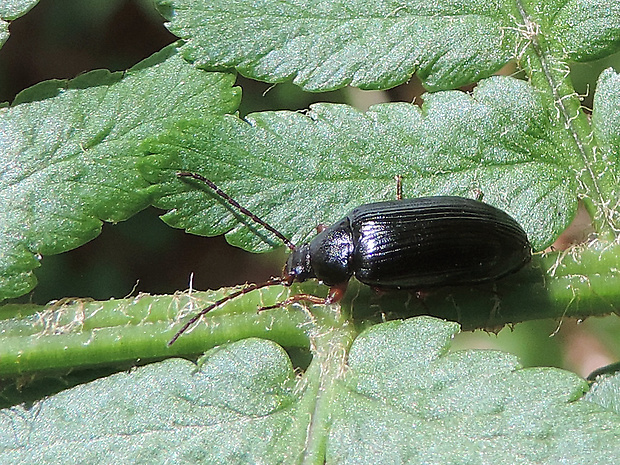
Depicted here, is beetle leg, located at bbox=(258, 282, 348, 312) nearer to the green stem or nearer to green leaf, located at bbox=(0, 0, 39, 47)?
the green stem

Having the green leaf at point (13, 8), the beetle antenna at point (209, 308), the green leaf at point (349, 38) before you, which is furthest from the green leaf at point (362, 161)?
the green leaf at point (13, 8)

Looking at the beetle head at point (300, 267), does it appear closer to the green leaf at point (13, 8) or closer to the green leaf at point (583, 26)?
the green leaf at point (583, 26)

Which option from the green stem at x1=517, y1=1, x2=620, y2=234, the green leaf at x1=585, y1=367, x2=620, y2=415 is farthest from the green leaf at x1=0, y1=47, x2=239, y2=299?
the green leaf at x1=585, y1=367, x2=620, y2=415

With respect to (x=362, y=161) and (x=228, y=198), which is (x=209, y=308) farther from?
(x=362, y=161)

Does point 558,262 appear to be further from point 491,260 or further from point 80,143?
point 80,143

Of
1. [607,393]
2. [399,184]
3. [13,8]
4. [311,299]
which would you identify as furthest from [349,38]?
[607,393]
